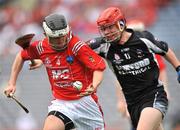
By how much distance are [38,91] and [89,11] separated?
6.40 ft

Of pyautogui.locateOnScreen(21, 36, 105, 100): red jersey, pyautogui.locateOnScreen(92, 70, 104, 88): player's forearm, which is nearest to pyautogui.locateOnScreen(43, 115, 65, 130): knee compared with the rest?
pyautogui.locateOnScreen(21, 36, 105, 100): red jersey

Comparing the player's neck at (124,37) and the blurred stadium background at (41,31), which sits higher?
the player's neck at (124,37)

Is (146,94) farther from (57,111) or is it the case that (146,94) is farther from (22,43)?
(22,43)

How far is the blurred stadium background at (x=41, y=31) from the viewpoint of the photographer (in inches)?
511

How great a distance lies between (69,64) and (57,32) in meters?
0.44

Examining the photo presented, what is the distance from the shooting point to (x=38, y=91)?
1332 centimetres

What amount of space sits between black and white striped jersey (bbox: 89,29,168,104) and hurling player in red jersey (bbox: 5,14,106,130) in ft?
0.59

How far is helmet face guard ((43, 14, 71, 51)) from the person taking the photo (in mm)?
7559

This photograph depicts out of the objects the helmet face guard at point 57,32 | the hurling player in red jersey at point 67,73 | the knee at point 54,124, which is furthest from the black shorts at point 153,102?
the helmet face guard at point 57,32

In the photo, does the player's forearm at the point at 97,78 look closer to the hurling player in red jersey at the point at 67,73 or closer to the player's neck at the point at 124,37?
the hurling player in red jersey at the point at 67,73

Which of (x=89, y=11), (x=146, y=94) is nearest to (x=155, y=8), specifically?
(x=89, y=11)

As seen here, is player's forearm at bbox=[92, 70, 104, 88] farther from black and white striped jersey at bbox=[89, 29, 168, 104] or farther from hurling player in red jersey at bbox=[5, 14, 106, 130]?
black and white striped jersey at bbox=[89, 29, 168, 104]

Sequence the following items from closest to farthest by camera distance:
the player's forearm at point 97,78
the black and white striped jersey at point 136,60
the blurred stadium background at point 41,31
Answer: the player's forearm at point 97,78
the black and white striped jersey at point 136,60
the blurred stadium background at point 41,31

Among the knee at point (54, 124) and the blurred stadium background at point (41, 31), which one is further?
the blurred stadium background at point (41, 31)
